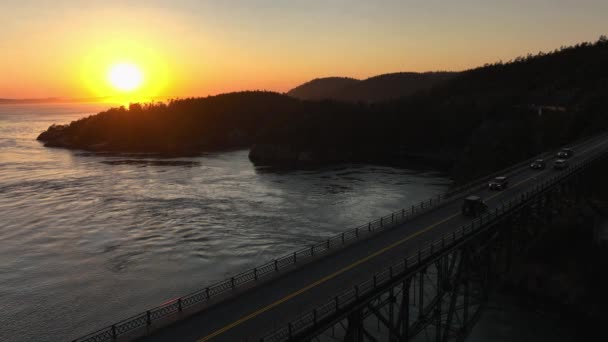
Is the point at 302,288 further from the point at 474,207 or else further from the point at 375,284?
the point at 474,207

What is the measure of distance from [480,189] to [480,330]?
18.9 meters

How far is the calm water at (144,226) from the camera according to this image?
1827 inches

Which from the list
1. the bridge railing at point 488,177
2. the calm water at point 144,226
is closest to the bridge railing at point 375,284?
the bridge railing at point 488,177

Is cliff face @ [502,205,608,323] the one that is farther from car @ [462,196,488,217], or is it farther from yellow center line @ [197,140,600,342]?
yellow center line @ [197,140,600,342]

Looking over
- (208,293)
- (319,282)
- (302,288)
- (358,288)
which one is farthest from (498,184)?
(208,293)

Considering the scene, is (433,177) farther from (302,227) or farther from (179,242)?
(179,242)

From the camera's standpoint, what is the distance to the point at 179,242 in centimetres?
6412

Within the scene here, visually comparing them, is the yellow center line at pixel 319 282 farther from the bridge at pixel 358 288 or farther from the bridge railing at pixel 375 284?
the bridge railing at pixel 375 284

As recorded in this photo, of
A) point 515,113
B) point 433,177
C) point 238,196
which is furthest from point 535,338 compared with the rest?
point 515,113

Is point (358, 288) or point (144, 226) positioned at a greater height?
point (358, 288)

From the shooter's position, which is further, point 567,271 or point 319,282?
point 567,271

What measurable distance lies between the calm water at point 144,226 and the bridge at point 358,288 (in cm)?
1513

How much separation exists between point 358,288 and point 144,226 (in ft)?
182

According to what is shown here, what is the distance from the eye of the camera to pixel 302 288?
27.0 meters
